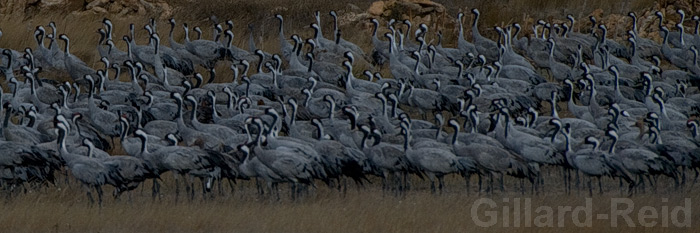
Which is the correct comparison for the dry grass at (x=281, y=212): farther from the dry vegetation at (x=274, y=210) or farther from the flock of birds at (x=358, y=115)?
the flock of birds at (x=358, y=115)

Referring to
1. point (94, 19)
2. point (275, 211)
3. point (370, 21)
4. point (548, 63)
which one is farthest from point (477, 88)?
point (94, 19)

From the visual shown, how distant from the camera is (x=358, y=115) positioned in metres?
17.2

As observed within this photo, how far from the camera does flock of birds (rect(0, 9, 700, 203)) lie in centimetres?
1447

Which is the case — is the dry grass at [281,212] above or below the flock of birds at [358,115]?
below

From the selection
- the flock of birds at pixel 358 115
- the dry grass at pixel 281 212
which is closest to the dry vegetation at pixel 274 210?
the dry grass at pixel 281 212

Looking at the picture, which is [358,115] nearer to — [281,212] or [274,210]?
[274,210]

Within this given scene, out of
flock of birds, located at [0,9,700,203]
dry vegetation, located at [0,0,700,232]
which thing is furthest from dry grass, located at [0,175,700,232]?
flock of birds, located at [0,9,700,203]

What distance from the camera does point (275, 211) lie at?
1353 cm

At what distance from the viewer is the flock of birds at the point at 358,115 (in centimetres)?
1447

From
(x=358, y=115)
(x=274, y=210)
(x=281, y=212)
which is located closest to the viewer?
(x=281, y=212)

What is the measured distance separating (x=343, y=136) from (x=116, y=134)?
3.11 m

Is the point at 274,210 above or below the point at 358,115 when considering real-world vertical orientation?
below

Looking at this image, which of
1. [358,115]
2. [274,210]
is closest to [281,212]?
[274,210]

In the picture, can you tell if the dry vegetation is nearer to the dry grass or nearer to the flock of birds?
the dry grass
